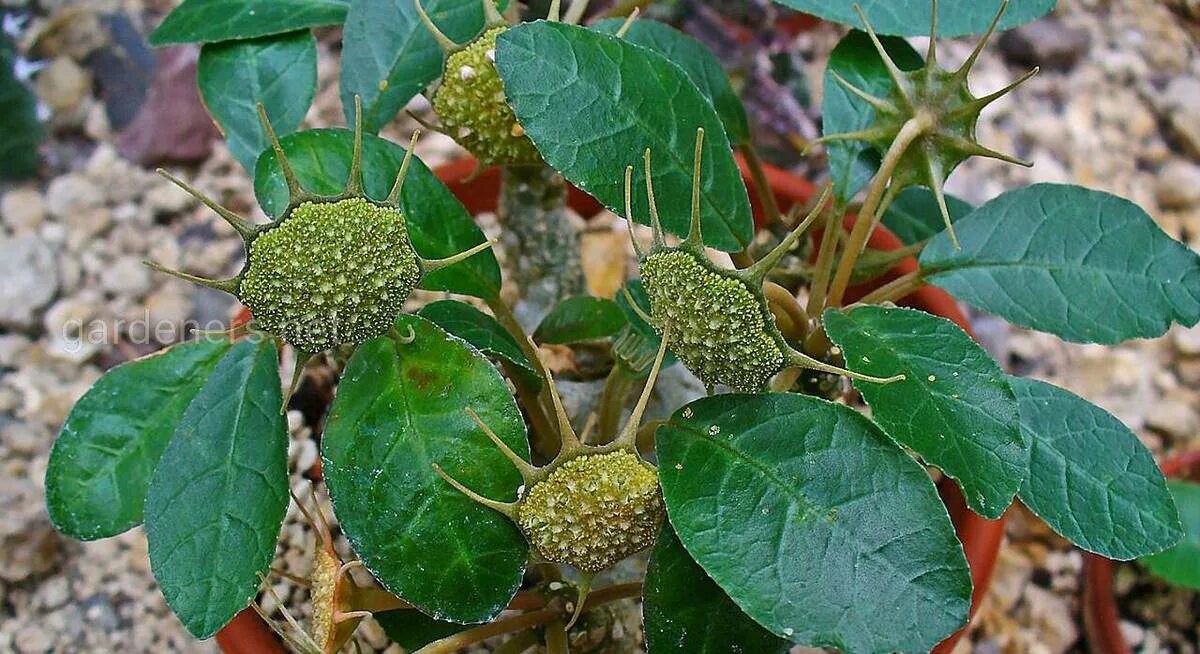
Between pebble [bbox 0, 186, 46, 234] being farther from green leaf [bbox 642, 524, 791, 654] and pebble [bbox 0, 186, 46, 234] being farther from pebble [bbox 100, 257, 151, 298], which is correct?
green leaf [bbox 642, 524, 791, 654]

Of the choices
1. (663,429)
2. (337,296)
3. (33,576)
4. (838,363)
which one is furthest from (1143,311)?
(33,576)

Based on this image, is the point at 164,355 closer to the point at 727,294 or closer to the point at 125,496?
the point at 125,496

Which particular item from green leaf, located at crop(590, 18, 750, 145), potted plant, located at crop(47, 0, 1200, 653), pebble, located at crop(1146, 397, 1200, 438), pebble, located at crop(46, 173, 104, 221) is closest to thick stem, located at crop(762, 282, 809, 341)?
potted plant, located at crop(47, 0, 1200, 653)

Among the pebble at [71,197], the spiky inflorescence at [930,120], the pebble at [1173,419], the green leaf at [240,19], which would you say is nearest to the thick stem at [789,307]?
the spiky inflorescence at [930,120]

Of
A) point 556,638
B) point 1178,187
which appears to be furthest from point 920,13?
point 1178,187

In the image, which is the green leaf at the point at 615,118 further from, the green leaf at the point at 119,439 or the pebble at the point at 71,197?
the pebble at the point at 71,197
